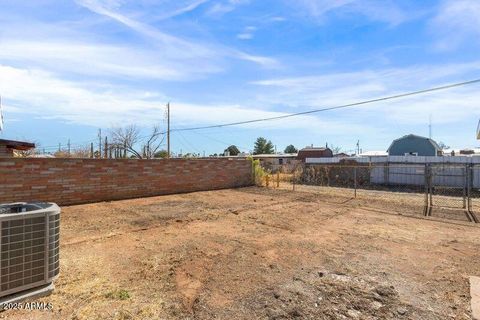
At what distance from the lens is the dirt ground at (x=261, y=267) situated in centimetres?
323

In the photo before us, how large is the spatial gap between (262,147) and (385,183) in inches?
1539

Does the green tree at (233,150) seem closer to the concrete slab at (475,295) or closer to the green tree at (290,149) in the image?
the green tree at (290,149)

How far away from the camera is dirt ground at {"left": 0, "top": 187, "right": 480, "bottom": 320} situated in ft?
10.6

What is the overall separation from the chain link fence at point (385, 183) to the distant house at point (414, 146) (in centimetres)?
1109

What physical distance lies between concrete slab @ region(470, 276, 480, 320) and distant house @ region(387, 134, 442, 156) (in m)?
28.1

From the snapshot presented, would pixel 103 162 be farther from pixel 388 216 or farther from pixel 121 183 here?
pixel 388 216

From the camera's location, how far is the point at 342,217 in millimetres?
8469

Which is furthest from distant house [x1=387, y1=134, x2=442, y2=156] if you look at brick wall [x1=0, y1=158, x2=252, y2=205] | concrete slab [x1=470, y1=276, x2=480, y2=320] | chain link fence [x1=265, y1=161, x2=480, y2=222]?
concrete slab [x1=470, y1=276, x2=480, y2=320]

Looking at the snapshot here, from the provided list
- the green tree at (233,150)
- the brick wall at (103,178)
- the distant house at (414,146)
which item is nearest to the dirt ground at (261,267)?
the brick wall at (103,178)

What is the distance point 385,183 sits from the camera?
64.9 feet

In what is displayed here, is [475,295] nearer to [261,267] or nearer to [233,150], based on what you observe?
[261,267]

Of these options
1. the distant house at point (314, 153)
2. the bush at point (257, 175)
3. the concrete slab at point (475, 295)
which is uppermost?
the distant house at point (314, 153)

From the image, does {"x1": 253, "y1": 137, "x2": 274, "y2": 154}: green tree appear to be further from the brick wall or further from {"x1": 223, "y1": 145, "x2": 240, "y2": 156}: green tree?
the brick wall

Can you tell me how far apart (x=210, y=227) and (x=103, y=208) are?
421cm
